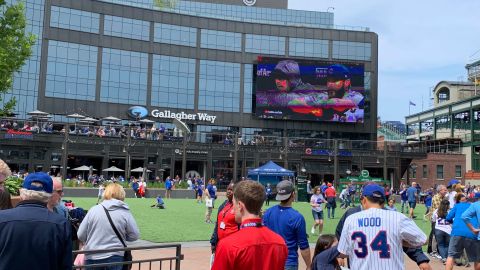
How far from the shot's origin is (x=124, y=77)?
2581 inches

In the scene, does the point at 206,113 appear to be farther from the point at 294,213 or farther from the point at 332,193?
the point at 294,213

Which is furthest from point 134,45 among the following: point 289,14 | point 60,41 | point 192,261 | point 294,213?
point 294,213

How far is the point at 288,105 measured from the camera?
2687 inches

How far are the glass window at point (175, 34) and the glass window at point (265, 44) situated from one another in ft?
23.9

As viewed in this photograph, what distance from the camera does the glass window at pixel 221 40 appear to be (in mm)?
69375

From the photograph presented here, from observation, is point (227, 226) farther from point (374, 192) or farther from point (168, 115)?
point (168, 115)

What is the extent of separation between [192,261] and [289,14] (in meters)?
70.8

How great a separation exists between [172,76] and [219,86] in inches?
244

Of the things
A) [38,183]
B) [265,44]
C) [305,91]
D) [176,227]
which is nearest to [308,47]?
[265,44]

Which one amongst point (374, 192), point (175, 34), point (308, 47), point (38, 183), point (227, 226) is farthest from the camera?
point (308, 47)

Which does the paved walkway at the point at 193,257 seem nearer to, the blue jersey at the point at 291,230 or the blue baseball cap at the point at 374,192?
the blue jersey at the point at 291,230

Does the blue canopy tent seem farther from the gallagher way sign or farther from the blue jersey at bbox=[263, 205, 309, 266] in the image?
the blue jersey at bbox=[263, 205, 309, 266]

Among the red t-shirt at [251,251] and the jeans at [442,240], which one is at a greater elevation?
the red t-shirt at [251,251]

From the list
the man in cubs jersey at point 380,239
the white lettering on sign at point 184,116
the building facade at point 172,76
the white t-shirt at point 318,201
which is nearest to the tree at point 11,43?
the white t-shirt at point 318,201
